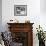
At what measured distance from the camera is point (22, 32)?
5496 millimetres

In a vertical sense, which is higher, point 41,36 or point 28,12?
point 28,12

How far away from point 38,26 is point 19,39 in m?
0.91

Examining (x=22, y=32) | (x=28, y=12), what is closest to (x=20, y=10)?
(x=28, y=12)

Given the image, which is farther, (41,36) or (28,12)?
(28,12)

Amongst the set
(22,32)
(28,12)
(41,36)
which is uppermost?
(28,12)

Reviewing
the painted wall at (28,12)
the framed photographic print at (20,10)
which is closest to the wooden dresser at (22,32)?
the painted wall at (28,12)

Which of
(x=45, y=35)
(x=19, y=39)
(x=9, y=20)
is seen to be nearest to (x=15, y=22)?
(x=9, y=20)

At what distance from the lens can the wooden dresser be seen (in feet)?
17.8

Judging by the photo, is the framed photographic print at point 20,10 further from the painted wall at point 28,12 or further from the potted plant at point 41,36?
the potted plant at point 41,36

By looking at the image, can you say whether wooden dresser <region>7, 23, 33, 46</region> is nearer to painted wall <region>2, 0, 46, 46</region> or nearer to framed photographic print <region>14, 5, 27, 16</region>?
painted wall <region>2, 0, 46, 46</region>

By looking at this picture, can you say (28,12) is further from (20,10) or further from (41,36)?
(41,36)

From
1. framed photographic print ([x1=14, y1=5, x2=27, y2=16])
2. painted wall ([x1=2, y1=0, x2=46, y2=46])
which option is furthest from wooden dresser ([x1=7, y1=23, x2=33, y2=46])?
framed photographic print ([x1=14, y1=5, x2=27, y2=16])

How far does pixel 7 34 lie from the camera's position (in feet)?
14.9

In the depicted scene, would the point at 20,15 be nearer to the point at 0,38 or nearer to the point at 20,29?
the point at 20,29
